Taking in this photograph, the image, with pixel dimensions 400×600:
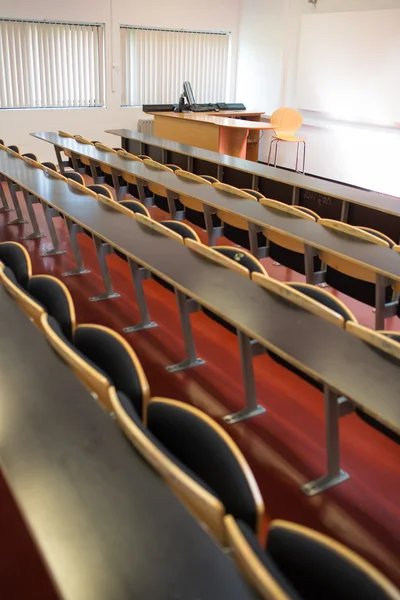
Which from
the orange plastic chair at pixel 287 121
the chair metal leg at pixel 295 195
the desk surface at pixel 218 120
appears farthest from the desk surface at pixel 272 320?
the orange plastic chair at pixel 287 121

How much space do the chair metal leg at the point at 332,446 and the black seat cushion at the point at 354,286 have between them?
1387 millimetres

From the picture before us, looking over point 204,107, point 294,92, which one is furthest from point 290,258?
point 294,92

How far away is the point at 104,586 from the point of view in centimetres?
105

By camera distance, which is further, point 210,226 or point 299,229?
point 210,226

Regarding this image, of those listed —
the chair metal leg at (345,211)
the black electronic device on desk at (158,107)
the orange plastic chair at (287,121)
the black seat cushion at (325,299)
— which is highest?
the black electronic device on desk at (158,107)

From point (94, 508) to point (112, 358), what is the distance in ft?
2.45

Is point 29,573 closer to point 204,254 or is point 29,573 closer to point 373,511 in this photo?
point 373,511

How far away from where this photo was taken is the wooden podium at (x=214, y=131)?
781cm

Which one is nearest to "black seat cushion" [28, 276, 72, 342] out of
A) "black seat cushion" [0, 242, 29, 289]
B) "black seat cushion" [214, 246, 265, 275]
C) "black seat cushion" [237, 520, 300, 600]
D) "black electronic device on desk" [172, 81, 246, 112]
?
"black seat cushion" [0, 242, 29, 289]

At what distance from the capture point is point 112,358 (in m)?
1.94

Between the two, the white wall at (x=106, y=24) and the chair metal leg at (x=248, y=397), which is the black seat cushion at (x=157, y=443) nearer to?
the chair metal leg at (x=248, y=397)

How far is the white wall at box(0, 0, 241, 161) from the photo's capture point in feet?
27.5

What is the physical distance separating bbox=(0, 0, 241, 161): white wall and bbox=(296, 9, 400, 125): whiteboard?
1.85 metres

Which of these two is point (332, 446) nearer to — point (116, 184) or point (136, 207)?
point (136, 207)
